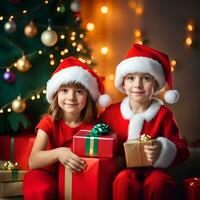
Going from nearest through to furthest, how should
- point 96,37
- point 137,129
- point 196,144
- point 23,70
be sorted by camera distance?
1. point 137,129
2. point 23,70
3. point 196,144
4. point 96,37

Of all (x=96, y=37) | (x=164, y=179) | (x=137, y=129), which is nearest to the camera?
(x=164, y=179)

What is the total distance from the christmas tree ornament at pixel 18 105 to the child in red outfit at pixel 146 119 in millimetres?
477

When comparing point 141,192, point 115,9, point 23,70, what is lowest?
point 141,192

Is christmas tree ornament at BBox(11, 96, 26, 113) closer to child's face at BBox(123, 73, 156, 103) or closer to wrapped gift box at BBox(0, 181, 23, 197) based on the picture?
wrapped gift box at BBox(0, 181, 23, 197)

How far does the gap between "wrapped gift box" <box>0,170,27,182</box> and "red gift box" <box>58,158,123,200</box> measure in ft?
1.05

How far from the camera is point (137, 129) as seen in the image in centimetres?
179

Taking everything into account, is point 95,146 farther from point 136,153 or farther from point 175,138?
point 175,138

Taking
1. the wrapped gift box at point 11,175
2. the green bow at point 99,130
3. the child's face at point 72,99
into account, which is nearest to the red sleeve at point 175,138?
the green bow at point 99,130

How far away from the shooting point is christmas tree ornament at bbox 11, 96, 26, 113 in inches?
86.2

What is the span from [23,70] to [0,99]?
8.1 inches

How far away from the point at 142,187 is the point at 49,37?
35.2 inches

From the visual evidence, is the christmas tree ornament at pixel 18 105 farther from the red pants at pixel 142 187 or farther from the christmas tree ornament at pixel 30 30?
the red pants at pixel 142 187

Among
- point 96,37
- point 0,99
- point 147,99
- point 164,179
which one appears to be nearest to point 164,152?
point 164,179

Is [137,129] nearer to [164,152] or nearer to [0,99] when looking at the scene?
[164,152]
